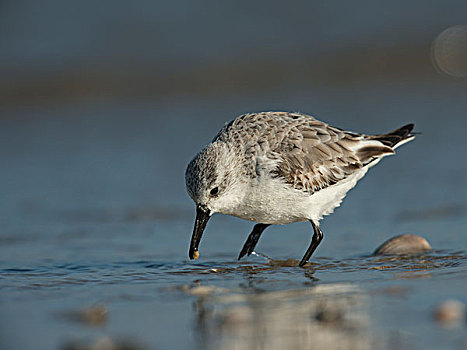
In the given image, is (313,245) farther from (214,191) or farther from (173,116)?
(173,116)

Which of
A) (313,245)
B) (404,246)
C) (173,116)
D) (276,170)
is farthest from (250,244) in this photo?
(173,116)

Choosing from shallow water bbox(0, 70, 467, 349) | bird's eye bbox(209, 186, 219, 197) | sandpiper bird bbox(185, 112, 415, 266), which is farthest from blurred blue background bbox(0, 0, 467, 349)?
bird's eye bbox(209, 186, 219, 197)

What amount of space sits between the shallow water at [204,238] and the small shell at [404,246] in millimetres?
167

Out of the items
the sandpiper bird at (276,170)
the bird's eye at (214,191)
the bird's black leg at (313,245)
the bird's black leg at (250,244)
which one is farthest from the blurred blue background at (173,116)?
the bird's eye at (214,191)

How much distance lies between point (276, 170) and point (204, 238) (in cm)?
176

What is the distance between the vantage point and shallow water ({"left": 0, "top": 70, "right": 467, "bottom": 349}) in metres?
4.46

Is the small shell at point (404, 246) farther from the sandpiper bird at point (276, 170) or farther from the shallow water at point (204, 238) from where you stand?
the sandpiper bird at point (276, 170)

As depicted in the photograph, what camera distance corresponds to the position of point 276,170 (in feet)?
20.9

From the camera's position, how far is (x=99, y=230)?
8.16 meters

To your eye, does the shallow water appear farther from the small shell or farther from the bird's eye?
the bird's eye

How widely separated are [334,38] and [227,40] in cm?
251

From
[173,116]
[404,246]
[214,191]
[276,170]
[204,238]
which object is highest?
[173,116]

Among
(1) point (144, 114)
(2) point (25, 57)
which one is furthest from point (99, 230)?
(2) point (25, 57)

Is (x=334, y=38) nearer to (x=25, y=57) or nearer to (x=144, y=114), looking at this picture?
(x=144, y=114)
